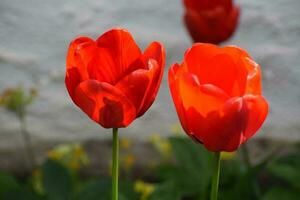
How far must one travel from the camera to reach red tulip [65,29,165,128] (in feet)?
2.78

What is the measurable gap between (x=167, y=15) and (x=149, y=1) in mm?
69

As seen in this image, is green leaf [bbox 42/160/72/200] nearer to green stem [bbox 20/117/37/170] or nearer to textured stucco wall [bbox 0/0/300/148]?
green stem [bbox 20/117/37/170]

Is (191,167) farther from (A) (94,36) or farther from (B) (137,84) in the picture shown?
(B) (137,84)

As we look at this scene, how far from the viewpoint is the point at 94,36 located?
2.25m

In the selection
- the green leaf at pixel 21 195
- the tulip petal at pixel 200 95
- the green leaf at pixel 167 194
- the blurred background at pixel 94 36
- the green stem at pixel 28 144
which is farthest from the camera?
the blurred background at pixel 94 36

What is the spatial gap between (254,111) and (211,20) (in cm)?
67

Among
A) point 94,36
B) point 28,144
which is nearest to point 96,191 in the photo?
point 28,144

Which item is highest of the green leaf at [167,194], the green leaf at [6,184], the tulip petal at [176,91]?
the tulip petal at [176,91]

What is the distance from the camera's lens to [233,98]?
0.81 m

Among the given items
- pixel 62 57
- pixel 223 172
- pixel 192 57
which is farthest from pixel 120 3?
pixel 192 57

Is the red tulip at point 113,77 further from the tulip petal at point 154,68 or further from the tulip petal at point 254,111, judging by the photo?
the tulip petal at point 254,111

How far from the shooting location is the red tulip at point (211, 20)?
149cm

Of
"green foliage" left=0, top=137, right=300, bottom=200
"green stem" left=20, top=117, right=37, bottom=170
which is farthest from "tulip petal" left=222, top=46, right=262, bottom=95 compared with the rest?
"green stem" left=20, top=117, right=37, bottom=170

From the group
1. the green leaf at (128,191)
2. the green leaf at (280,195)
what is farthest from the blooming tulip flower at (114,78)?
the green leaf at (280,195)
